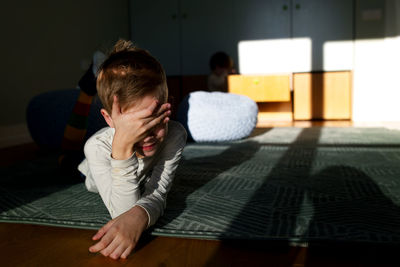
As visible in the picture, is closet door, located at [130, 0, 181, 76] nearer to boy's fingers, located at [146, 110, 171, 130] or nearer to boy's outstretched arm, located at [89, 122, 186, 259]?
boy's outstretched arm, located at [89, 122, 186, 259]

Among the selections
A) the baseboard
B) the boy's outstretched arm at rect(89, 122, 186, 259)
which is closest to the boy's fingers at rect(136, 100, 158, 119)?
the boy's outstretched arm at rect(89, 122, 186, 259)

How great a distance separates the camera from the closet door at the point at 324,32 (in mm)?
3680

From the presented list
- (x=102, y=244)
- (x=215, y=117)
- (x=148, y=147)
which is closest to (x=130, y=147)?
(x=148, y=147)

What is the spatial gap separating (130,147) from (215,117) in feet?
4.50

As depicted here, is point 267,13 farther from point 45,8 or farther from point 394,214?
point 394,214

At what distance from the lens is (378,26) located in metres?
3.60

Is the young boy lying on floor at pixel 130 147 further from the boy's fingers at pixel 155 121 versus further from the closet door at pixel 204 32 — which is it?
the closet door at pixel 204 32

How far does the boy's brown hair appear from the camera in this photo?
725 millimetres

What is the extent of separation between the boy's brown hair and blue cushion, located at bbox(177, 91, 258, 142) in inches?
50.5

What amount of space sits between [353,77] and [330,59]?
29 cm

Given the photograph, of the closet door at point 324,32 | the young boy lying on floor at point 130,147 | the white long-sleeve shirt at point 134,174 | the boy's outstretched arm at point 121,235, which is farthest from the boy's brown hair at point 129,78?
the closet door at point 324,32

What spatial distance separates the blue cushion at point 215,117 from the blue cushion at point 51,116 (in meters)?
0.61

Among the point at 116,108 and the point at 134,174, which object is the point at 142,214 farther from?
the point at 116,108

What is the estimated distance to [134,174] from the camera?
2.45 ft
